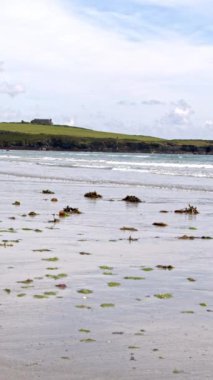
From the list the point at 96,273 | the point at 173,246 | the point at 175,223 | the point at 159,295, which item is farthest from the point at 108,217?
the point at 159,295

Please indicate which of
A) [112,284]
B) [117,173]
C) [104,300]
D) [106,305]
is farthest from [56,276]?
[117,173]

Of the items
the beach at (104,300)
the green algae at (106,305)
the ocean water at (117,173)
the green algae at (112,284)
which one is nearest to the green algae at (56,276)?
the beach at (104,300)

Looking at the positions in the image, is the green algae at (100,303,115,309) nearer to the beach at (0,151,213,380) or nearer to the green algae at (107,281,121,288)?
the beach at (0,151,213,380)

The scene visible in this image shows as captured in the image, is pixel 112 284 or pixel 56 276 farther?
pixel 56 276

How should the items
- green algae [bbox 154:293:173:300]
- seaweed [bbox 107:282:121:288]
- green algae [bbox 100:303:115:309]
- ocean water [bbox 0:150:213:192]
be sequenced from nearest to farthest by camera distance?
green algae [bbox 100:303:115:309] < green algae [bbox 154:293:173:300] < seaweed [bbox 107:282:121:288] < ocean water [bbox 0:150:213:192]

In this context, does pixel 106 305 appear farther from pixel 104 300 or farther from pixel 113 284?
pixel 113 284

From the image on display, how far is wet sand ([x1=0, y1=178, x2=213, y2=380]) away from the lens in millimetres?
8195

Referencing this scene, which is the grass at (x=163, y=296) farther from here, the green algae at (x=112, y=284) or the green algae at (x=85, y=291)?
the green algae at (x=85, y=291)

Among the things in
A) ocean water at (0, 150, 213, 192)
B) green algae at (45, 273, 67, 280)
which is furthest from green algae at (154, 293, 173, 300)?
ocean water at (0, 150, 213, 192)

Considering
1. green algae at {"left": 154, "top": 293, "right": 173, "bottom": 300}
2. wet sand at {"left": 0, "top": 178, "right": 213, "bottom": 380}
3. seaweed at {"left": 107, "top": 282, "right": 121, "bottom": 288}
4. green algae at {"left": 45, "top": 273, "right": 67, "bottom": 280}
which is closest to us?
wet sand at {"left": 0, "top": 178, "right": 213, "bottom": 380}

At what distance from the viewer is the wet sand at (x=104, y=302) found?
8.20 m

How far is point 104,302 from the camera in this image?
1124 cm

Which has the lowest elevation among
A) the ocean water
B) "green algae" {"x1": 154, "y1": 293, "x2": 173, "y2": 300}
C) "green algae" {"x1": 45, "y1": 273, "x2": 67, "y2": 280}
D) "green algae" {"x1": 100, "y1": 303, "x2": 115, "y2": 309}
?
"green algae" {"x1": 100, "y1": 303, "x2": 115, "y2": 309}

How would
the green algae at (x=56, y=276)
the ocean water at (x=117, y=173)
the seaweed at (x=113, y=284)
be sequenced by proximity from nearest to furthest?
the seaweed at (x=113, y=284) → the green algae at (x=56, y=276) → the ocean water at (x=117, y=173)
